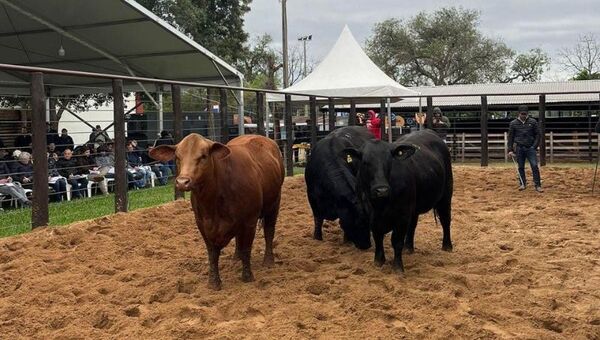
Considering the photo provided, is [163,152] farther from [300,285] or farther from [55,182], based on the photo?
[55,182]

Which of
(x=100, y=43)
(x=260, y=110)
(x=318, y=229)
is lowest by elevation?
(x=318, y=229)

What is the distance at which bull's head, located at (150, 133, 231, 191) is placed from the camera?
4035 mm

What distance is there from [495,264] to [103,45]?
12.4 metres

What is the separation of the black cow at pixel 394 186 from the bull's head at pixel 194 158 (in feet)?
4.19

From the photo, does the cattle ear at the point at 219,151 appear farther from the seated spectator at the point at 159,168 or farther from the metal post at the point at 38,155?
the seated spectator at the point at 159,168

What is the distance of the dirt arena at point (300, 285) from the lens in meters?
3.73

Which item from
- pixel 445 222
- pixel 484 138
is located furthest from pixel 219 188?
pixel 484 138

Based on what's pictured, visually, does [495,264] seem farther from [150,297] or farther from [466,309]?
[150,297]

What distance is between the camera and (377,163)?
16.0 ft

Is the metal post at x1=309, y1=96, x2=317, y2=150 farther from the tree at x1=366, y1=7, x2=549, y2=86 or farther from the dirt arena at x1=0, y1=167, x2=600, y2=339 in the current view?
the tree at x1=366, y1=7, x2=549, y2=86

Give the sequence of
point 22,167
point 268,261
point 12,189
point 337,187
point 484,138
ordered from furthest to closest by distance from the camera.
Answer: point 484,138
point 22,167
point 12,189
point 337,187
point 268,261

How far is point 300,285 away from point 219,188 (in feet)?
3.29

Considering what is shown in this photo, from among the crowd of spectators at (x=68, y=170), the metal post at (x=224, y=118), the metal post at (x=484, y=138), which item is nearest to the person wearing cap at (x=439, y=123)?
the metal post at (x=484, y=138)

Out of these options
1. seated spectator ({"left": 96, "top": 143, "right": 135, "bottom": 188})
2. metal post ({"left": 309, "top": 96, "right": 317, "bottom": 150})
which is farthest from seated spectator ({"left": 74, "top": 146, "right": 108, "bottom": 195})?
metal post ({"left": 309, "top": 96, "right": 317, "bottom": 150})
